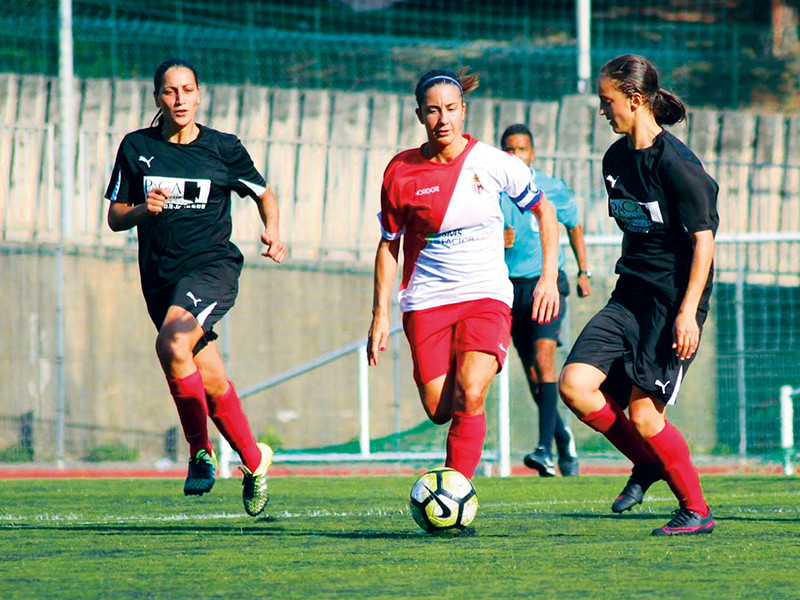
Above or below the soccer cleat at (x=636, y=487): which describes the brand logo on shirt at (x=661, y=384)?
above

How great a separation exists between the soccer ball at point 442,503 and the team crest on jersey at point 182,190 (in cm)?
188

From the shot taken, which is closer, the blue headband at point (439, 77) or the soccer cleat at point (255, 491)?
the blue headband at point (439, 77)

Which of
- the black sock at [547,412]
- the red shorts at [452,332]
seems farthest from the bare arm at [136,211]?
the black sock at [547,412]

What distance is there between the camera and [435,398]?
5.95 m

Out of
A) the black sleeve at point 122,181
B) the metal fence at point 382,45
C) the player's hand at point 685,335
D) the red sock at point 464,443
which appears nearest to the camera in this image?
the player's hand at point 685,335

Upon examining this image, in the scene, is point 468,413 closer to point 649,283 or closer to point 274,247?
point 649,283

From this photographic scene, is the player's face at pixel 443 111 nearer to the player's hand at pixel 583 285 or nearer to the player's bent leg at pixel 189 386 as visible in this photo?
the player's bent leg at pixel 189 386

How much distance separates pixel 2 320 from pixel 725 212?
23.0 ft

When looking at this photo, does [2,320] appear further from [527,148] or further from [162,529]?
[162,529]

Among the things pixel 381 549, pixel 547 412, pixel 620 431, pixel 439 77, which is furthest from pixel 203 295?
pixel 547 412

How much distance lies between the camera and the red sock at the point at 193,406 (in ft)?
20.6

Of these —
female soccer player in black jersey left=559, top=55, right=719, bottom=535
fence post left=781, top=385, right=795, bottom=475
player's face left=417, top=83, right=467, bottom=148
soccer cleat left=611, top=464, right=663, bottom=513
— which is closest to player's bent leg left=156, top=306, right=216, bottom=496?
player's face left=417, top=83, right=467, bottom=148

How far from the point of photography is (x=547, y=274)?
19.2 feet

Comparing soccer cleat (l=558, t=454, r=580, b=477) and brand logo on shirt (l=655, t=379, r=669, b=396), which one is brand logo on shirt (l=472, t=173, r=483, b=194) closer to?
brand logo on shirt (l=655, t=379, r=669, b=396)
